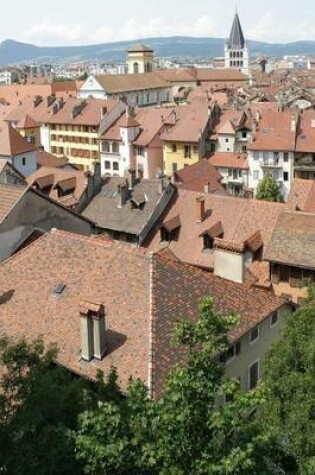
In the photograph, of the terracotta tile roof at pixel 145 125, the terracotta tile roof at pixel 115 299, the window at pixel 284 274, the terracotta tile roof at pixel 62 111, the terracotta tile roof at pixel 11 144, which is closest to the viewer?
the terracotta tile roof at pixel 115 299

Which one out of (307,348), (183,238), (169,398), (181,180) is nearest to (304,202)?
(183,238)

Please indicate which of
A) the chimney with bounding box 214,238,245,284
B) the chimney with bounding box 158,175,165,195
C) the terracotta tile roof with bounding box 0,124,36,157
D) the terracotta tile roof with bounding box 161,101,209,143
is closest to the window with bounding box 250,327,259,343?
the chimney with bounding box 214,238,245,284

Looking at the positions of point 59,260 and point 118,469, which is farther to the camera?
point 59,260

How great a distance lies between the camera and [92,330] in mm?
24359

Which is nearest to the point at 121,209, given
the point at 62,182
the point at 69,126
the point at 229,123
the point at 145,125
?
the point at 62,182

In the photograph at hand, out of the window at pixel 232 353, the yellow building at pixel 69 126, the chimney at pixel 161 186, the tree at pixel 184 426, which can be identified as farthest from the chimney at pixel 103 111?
the tree at pixel 184 426

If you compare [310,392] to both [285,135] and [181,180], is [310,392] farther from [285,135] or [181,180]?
[285,135]

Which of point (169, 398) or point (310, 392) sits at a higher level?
point (169, 398)

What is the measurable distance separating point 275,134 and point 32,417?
2787 inches

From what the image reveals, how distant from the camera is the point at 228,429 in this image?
13391 mm

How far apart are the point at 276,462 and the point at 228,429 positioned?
4379mm

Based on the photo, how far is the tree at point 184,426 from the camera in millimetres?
13203

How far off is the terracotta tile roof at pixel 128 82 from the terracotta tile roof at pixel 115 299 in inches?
4486

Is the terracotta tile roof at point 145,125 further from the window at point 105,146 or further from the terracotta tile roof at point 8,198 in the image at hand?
the terracotta tile roof at point 8,198
